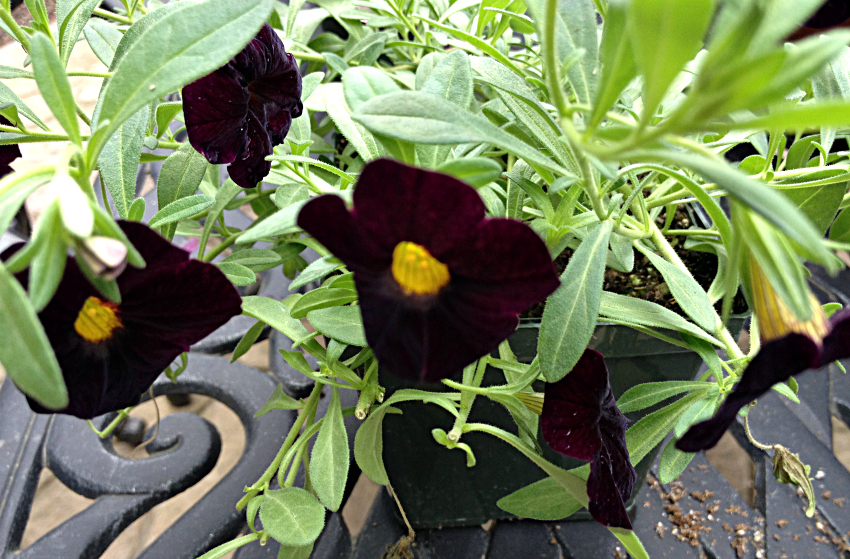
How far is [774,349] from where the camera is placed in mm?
271

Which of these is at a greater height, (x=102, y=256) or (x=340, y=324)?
(x=102, y=256)

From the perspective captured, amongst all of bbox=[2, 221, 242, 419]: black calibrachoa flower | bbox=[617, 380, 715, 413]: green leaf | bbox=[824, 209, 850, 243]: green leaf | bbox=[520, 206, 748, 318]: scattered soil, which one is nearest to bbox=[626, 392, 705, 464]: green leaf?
bbox=[617, 380, 715, 413]: green leaf

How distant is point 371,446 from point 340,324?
143 millimetres

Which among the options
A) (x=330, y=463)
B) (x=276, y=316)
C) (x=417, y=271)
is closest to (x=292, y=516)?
(x=330, y=463)

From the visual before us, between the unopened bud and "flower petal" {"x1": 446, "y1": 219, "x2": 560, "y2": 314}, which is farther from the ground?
the unopened bud

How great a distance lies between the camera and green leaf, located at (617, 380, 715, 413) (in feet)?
1.55

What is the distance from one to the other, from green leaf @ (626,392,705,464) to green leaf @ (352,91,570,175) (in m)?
0.29

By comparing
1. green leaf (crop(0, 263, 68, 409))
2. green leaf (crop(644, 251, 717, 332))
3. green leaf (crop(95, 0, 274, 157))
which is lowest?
green leaf (crop(644, 251, 717, 332))

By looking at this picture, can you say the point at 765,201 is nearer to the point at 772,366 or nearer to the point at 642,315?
the point at 772,366

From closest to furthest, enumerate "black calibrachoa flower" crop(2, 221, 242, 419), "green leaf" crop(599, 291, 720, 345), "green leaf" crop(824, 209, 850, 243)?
"black calibrachoa flower" crop(2, 221, 242, 419) < "green leaf" crop(599, 291, 720, 345) < "green leaf" crop(824, 209, 850, 243)

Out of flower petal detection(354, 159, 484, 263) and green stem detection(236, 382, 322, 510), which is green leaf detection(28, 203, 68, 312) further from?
green stem detection(236, 382, 322, 510)

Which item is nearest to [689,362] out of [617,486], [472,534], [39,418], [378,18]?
[617,486]

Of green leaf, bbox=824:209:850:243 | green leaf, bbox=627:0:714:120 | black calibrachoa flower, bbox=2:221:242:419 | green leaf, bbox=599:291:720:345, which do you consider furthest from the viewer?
green leaf, bbox=824:209:850:243

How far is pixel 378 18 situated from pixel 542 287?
0.54 m
